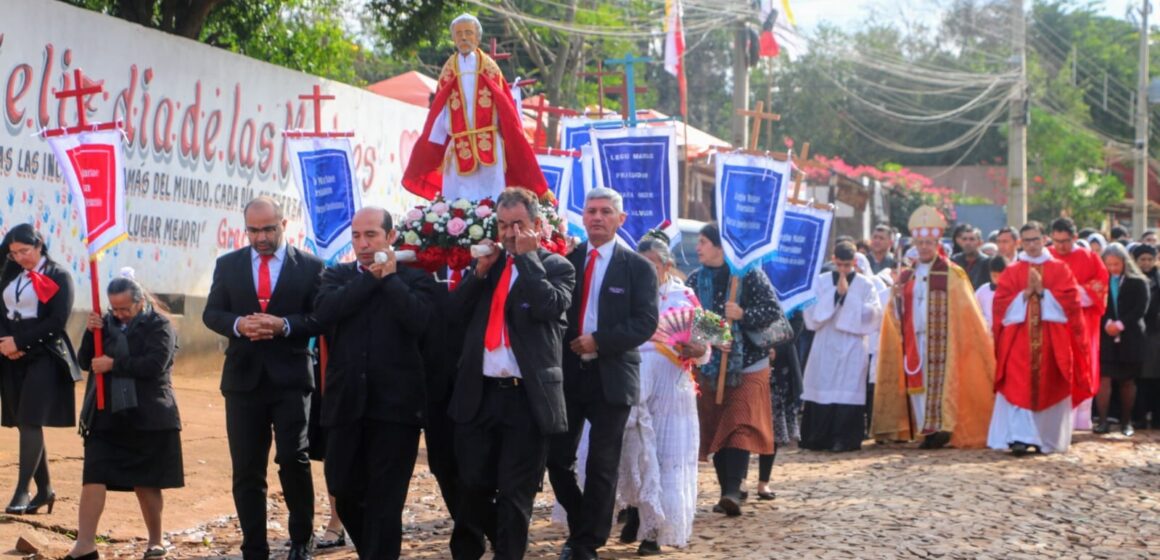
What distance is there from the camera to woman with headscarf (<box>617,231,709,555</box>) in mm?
8773

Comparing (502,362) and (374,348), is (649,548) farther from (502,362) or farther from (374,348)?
(374,348)

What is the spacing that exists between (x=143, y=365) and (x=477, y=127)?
2312 millimetres

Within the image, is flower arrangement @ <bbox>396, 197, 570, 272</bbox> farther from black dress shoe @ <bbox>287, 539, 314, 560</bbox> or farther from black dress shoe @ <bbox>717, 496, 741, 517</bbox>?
black dress shoe @ <bbox>717, 496, 741, 517</bbox>

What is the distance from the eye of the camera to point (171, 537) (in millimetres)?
9242

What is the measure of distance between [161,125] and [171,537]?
6.49 meters

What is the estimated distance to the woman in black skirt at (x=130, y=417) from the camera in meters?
8.16

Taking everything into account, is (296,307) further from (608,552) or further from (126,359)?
(608,552)

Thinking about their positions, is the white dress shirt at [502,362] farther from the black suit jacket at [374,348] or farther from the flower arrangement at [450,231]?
the flower arrangement at [450,231]

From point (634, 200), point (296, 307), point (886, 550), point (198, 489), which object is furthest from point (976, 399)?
point (296, 307)

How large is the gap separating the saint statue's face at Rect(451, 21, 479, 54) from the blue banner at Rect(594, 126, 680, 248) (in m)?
3.33

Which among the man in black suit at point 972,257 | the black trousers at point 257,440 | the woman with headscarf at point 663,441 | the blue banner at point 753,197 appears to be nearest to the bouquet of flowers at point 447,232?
the black trousers at point 257,440

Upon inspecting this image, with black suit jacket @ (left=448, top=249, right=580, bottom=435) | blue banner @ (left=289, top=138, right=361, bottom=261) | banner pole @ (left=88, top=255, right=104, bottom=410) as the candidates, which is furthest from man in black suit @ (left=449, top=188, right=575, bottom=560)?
blue banner @ (left=289, top=138, right=361, bottom=261)

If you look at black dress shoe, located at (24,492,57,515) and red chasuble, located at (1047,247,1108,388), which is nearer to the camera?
black dress shoe, located at (24,492,57,515)

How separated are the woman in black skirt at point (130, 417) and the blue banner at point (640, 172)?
15.5ft
